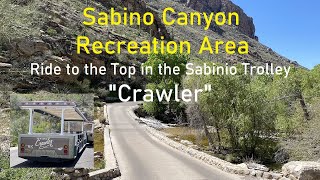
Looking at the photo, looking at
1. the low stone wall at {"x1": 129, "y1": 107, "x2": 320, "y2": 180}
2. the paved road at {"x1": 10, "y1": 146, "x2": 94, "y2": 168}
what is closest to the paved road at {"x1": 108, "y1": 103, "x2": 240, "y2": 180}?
the low stone wall at {"x1": 129, "y1": 107, "x2": 320, "y2": 180}

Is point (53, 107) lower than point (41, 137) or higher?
higher

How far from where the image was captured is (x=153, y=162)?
19328 millimetres

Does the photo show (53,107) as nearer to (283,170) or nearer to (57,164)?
(57,164)

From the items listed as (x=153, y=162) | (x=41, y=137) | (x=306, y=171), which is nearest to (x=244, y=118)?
(x=153, y=162)

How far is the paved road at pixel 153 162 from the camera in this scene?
15.9m

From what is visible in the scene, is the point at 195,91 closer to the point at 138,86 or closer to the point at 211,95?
the point at 211,95

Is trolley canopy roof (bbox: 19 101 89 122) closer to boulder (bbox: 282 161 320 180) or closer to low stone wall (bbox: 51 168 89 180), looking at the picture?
low stone wall (bbox: 51 168 89 180)

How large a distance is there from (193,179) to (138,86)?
50245 millimetres

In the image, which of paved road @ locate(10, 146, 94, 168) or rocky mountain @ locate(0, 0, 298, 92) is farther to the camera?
paved road @ locate(10, 146, 94, 168)

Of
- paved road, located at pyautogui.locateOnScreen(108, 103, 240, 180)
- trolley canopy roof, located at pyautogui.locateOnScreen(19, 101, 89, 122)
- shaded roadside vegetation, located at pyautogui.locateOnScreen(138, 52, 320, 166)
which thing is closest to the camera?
trolley canopy roof, located at pyautogui.locateOnScreen(19, 101, 89, 122)

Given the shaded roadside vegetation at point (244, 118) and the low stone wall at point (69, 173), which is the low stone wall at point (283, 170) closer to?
the low stone wall at point (69, 173)

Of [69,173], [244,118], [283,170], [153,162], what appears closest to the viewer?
[69,173]

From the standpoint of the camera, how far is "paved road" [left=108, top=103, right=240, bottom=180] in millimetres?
15875

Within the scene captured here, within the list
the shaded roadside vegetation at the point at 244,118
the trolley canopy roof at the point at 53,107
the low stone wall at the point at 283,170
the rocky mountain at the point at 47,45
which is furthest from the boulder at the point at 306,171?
the shaded roadside vegetation at the point at 244,118
